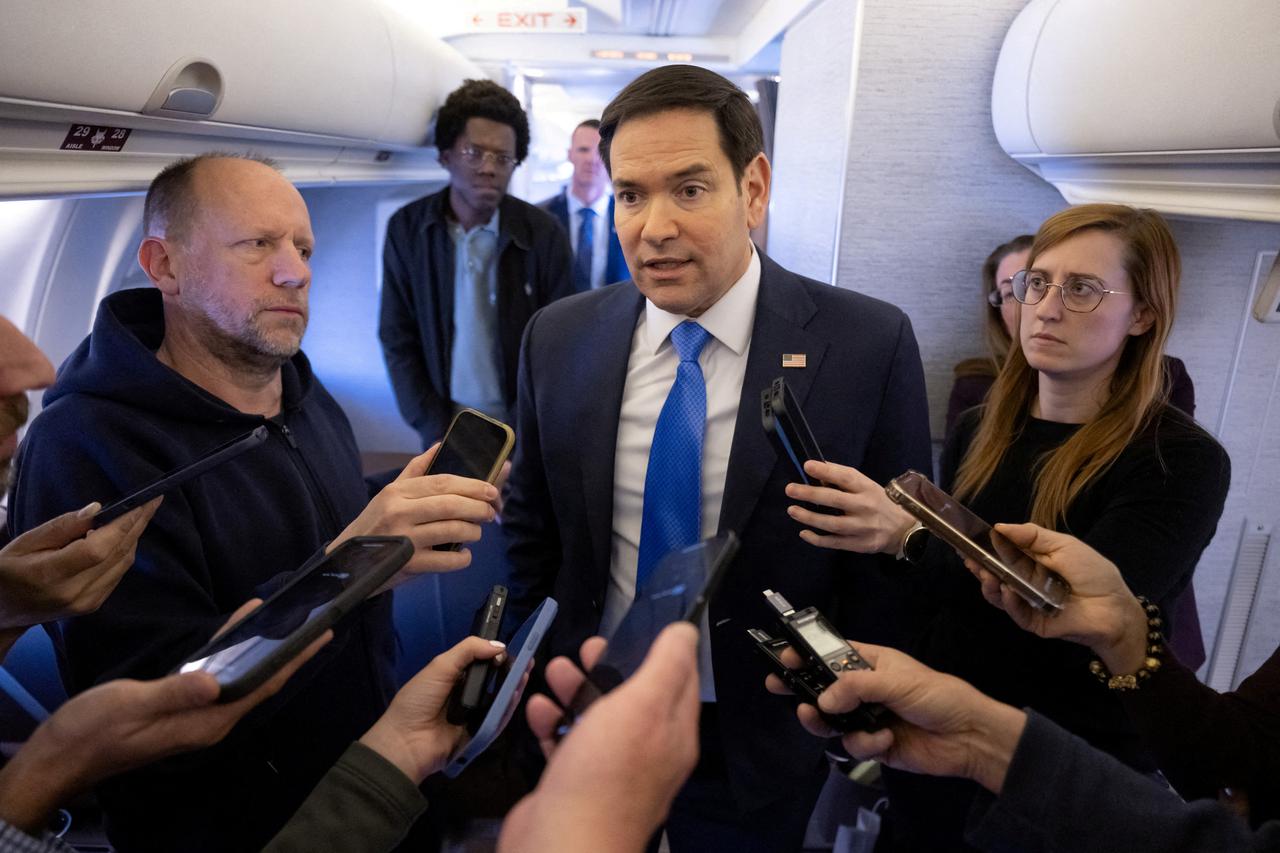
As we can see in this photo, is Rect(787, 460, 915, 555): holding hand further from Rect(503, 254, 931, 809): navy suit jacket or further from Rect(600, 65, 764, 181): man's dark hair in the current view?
Rect(600, 65, 764, 181): man's dark hair

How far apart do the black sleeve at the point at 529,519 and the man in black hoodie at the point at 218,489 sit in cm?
36

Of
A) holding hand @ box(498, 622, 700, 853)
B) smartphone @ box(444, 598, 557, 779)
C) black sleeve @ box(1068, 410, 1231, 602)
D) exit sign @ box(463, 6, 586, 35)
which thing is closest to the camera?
holding hand @ box(498, 622, 700, 853)

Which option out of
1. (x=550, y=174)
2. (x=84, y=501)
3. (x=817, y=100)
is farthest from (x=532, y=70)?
(x=84, y=501)

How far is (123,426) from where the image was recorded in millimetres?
1439

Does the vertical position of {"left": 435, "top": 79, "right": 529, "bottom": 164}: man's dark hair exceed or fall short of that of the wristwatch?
it exceeds it

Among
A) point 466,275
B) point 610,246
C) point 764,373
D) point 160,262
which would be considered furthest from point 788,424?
point 610,246

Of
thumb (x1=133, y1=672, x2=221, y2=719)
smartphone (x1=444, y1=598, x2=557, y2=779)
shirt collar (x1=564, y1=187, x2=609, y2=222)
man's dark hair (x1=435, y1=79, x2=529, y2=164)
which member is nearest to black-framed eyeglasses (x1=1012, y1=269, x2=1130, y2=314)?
smartphone (x1=444, y1=598, x2=557, y2=779)

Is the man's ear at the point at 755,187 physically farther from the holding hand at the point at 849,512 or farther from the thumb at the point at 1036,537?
the thumb at the point at 1036,537

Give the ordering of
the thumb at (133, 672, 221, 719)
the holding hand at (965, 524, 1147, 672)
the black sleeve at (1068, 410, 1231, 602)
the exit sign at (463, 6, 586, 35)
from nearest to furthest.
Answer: the thumb at (133, 672, 221, 719) < the holding hand at (965, 524, 1147, 672) < the black sleeve at (1068, 410, 1231, 602) < the exit sign at (463, 6, 586, 35)

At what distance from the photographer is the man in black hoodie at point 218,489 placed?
4.48 ft

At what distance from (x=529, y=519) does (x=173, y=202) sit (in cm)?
110

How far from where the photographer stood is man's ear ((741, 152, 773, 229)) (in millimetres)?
1756

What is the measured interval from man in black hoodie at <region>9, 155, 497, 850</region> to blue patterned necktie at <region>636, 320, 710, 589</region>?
0.44 m

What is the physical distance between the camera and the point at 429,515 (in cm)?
131
